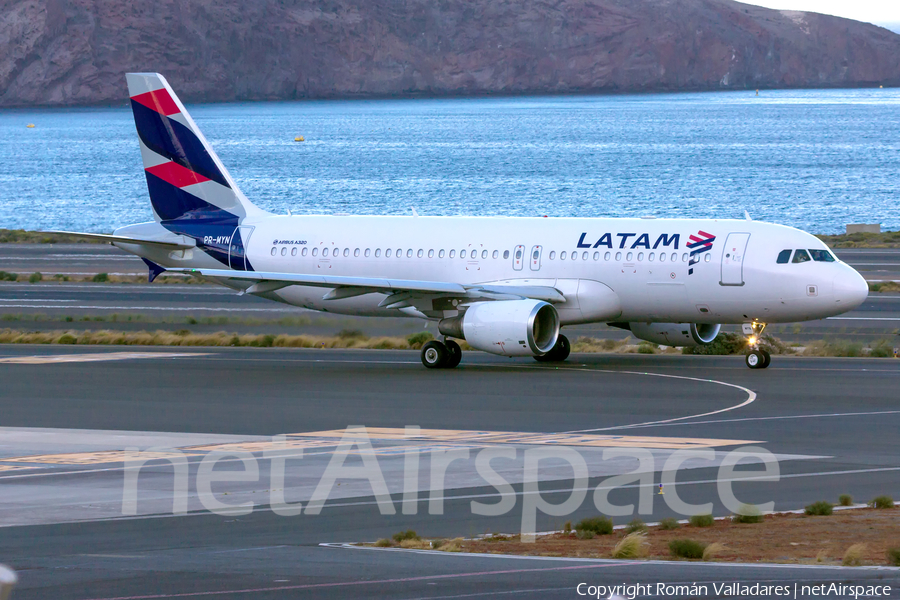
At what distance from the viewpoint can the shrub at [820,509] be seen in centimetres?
1717

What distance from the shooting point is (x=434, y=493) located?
62.5 ft

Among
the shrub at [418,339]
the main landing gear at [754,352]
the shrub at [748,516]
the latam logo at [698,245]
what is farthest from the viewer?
the shrub at [418,339]

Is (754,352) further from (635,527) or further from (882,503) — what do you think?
(635,527)

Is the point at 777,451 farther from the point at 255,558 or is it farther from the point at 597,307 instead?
the point at 597,307

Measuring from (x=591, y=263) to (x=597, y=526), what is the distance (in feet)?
66.8

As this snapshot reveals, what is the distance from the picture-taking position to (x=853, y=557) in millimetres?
14141

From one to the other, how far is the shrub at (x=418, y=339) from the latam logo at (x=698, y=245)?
11357 millimetres

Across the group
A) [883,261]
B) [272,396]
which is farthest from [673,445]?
[883,261]

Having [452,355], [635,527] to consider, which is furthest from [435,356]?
[635,527]

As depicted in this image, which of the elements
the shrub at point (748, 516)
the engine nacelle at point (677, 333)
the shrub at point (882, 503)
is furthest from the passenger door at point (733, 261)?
the shrub at point (748, 516)

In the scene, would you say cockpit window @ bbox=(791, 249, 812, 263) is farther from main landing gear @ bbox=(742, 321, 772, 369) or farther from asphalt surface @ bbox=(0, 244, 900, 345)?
asphalt surface @ bbox=(0, 244, 900, 345)

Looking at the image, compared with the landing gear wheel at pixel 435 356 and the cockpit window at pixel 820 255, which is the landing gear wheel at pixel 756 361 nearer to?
the cockpit window at pixel 820 255

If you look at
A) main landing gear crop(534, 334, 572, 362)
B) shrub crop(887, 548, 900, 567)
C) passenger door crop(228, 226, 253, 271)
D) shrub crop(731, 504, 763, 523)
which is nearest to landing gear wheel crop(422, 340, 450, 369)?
main landing gear crop(534, 334, 572, 362)

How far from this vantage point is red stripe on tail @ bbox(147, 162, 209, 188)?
42.6 metres
